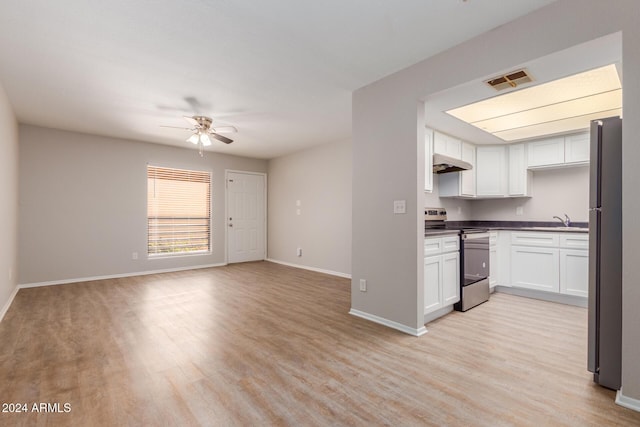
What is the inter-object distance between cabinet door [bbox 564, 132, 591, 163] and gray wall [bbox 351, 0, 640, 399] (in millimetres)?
2740

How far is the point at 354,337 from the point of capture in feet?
8.90

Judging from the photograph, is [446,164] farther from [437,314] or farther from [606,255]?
[606,255]

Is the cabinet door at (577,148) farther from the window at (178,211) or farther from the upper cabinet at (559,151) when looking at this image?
the window at (178,211)

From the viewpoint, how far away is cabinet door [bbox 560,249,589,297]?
351 cm

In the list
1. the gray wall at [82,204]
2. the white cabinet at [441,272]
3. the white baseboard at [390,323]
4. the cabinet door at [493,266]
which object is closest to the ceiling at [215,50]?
the gray wall at [82,204]

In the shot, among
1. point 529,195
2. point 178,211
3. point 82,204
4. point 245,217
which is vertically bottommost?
point 245,217

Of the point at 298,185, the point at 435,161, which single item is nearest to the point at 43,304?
the point at 298,185

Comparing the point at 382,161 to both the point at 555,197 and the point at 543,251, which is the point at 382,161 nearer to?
the point at 543,251

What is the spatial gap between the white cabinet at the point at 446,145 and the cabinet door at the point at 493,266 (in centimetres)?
138

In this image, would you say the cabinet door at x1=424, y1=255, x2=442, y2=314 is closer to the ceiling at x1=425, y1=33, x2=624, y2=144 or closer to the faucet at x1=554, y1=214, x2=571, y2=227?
the ceiling at x1=425, y1=33, x2=624, y2=144

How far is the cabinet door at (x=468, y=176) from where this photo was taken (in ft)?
14.5

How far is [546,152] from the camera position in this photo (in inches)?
169

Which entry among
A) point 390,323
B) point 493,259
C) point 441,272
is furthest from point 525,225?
point 390,323

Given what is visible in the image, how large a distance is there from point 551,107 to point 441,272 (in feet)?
7.19
